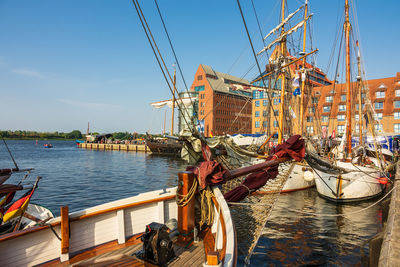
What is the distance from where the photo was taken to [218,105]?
72.6 metres

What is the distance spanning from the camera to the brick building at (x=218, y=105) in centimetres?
7525

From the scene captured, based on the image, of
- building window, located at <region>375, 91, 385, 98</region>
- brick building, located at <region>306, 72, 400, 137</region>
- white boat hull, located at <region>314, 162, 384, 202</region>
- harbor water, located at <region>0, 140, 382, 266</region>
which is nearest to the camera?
harbor water, located at <region>0, 140, 382, 266</region>

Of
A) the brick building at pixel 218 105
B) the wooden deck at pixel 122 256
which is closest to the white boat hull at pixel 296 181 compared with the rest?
the wooden deck at pixel 122 256

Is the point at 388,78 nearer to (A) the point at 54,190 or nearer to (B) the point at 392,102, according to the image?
(B) the point at 392,102

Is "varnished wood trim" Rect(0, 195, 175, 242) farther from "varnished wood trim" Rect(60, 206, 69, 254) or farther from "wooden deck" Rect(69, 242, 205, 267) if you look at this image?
"wooden deck" Rect(69, 242, 205, 267)

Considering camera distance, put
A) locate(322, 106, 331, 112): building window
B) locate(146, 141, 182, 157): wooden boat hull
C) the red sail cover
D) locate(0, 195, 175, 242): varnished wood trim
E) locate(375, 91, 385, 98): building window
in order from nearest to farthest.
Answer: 1. locate(0, 195, 175, 242): varnished wood trim
2. the red sail cover
3. locate(375, 91, 385, 98): building window
4. locate(146, 141, 182, 157): wooden boat hull
5. locate(322, 106, 331, 112): building window

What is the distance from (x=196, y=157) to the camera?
7.32 m

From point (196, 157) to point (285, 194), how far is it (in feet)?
44.6

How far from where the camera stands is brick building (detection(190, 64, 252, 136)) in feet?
247

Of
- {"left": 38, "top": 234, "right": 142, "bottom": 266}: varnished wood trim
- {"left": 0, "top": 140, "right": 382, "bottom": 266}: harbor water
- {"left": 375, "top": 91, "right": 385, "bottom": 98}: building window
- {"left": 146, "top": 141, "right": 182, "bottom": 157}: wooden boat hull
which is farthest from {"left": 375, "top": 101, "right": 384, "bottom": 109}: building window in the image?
{"left": 38, "top": 234, "right": 142, "bottom": 266}: varnished wood trim

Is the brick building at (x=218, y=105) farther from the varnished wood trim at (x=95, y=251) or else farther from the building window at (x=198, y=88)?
the varnished wood trim at (x=95, y=251)

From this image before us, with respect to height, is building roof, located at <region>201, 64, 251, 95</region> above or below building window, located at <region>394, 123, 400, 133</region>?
above

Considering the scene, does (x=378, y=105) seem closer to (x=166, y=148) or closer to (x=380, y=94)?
(x=380, y=94)

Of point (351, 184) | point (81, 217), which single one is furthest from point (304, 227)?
point (81, 217)
